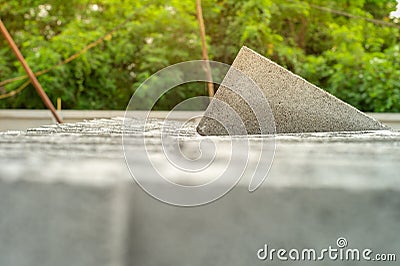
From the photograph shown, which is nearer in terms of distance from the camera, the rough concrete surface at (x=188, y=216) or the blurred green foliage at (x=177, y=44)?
the rough concrete surface at (x=188, y=216)

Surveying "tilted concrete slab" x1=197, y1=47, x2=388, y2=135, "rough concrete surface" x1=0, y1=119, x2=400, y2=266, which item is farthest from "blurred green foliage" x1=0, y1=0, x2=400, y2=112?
"rough concrete surface" x1=0, y1=119, x2=400, y2=266

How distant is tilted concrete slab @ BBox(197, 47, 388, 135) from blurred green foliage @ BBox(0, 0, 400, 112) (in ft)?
11.2

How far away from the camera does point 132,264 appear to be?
0.50 metres

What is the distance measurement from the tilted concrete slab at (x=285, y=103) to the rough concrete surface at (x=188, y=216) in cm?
81

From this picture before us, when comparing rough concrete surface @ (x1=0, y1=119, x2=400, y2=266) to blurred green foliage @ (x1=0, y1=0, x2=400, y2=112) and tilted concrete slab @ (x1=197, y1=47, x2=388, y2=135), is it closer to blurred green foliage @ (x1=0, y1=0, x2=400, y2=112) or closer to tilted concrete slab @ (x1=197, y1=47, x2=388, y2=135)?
tilted concrete slab @ (x1=197, y1=47, x2=388, y2=135)

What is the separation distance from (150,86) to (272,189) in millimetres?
4502

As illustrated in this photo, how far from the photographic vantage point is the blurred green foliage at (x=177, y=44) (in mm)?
4965

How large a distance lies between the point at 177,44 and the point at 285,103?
13.3ft

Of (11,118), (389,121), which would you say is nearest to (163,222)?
(389,121)

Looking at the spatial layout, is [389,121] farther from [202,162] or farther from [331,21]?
[202,162]

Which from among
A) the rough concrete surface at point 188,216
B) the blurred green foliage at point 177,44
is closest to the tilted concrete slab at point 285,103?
the rough concrete surface at point 188,216

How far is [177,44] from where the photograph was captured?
17.4 feet

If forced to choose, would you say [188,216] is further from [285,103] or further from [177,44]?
[177,44]

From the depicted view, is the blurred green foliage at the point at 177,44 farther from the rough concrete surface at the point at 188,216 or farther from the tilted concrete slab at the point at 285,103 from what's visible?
the rough concrete surface at the point at 188,216
